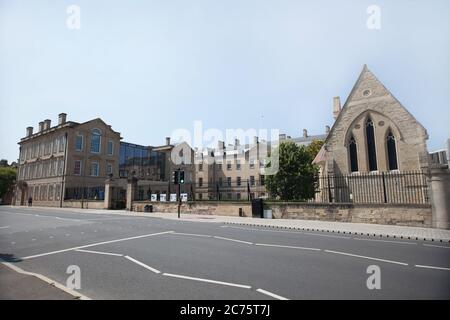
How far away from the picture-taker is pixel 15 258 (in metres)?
7.26

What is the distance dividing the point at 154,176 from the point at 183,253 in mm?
49650

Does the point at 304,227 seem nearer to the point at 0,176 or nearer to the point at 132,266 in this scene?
the point at 132,266

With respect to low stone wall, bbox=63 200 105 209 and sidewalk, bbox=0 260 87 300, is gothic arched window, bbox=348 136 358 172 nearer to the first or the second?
sidewalk, bbox=0 260 87 300

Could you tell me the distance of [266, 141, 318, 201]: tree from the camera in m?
30.3

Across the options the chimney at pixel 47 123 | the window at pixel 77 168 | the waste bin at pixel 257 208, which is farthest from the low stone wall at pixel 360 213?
the chimney at pixel 47 123

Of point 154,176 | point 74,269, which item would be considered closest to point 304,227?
point 74,269

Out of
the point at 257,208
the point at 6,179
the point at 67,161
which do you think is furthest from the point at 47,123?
the point at 257,208

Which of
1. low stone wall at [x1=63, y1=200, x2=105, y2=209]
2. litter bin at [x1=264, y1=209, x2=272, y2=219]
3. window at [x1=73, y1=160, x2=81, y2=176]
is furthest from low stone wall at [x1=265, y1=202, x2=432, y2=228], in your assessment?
window at [x1=73, y1=160, x2=81, y2=176]

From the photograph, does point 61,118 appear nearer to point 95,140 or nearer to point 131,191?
point 95,140

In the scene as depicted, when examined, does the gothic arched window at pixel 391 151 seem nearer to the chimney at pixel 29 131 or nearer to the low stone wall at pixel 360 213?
the low stone wall at pixel 360 213

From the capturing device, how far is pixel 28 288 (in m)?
4.72

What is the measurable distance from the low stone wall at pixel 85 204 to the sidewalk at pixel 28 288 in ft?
94.9

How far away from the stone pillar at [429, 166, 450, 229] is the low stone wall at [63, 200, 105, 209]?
3217cm
